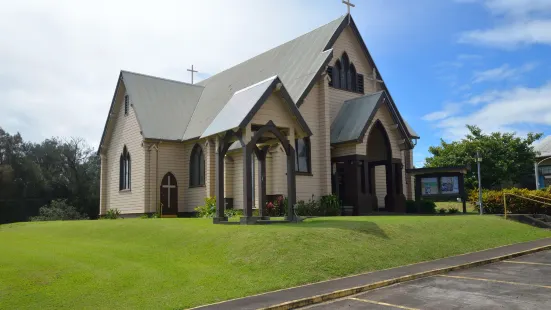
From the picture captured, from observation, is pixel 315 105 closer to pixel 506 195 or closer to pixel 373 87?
pixel 373 87

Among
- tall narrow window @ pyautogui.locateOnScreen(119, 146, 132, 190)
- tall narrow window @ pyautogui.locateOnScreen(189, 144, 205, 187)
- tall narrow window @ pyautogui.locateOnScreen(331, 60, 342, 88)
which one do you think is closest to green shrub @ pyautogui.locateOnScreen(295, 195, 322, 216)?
tall narrow window @ pyautogui.locateOnScreen(189, 144, 205, 187)

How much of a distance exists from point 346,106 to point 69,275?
20.7m

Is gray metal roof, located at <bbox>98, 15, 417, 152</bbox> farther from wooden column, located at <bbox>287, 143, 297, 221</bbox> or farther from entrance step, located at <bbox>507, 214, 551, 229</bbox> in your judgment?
entrance step, located at <bbox>507, 214, 551, 229</bbox>

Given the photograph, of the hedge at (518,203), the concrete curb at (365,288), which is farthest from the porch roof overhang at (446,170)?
the concrete curb at (365,288)

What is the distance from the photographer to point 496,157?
161ft

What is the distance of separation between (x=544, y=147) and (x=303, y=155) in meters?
51.8

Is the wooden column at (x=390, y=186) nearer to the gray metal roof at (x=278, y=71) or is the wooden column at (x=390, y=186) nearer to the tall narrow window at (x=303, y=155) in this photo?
the tall narrow window at (x=303, y=155)

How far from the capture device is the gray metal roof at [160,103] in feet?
102

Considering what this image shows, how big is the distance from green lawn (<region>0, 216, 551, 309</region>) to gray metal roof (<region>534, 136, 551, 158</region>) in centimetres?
5051

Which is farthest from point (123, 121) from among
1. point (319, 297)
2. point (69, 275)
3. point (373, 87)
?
point (319, 297)

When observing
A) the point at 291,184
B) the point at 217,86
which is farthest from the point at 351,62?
the point at 291,184

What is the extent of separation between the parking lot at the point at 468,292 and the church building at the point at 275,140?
9.44 metres

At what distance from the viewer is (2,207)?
152 feet

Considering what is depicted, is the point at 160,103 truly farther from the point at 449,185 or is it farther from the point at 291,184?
the point at 449,185
